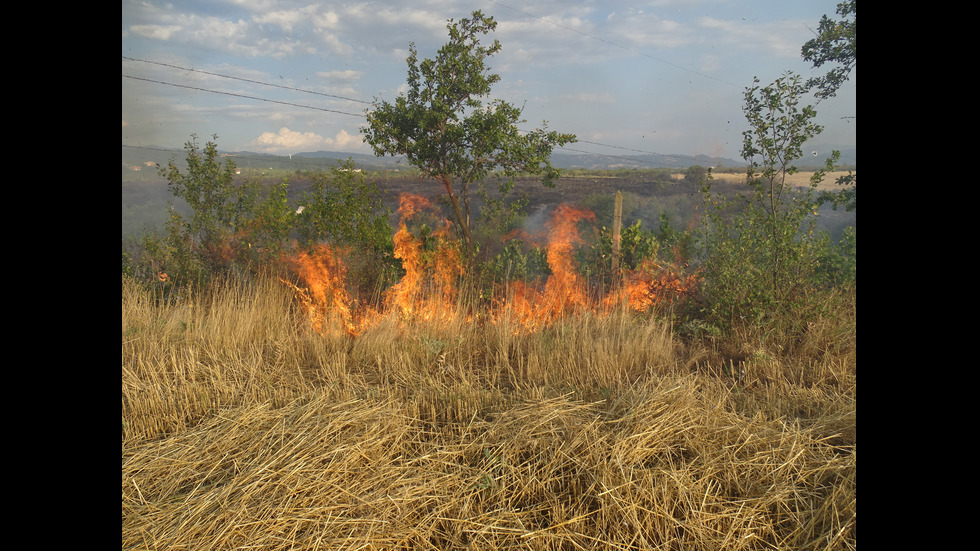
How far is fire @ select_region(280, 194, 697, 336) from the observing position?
5.44 m

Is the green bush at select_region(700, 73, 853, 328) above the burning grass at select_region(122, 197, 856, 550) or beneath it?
above

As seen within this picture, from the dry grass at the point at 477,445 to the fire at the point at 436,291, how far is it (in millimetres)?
639

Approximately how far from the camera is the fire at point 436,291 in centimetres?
544

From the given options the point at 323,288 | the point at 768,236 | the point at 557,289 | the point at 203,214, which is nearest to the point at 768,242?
the point at 768,236

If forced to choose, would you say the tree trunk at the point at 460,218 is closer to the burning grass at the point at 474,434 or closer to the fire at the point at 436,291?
the fire at the point at 436,291

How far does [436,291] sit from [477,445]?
3233 mm

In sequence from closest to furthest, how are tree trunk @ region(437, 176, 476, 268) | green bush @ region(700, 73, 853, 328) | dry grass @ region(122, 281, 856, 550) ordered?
dry grass @ region(122, 281, 856, 550) → green bush @ region(700, 73, 853, 328) → tree trunk @ region(437, 176, 476, 268)

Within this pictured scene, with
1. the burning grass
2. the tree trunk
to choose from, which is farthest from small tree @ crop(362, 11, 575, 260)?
the burning grass

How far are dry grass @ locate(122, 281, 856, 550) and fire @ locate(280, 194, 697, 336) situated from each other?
64 centimetres

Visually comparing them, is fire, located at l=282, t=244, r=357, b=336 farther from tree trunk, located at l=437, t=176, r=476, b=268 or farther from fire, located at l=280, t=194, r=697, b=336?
tree trunk, located at l=437, t=176, r=476, b=268

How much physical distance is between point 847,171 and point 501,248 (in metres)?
5.27

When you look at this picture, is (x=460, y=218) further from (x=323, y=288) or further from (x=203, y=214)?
(x=203, y=214)

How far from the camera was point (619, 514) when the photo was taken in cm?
245

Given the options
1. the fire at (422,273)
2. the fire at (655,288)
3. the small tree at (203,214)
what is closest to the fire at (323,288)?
the fire at (422,273)
